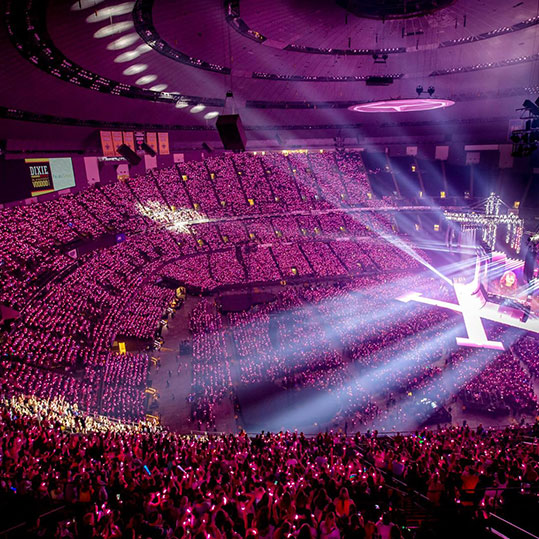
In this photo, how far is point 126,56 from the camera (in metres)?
14.7

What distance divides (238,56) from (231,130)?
8.22m

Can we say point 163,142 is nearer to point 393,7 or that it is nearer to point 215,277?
point 215,277

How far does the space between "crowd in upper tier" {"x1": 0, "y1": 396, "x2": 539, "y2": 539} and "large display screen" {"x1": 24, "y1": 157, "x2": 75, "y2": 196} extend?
1408cm

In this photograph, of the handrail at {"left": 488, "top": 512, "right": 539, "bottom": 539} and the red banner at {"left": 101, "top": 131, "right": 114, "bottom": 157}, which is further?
the red banner at {"left": 101, "top": 131, "right": 114, "bottom": 157}

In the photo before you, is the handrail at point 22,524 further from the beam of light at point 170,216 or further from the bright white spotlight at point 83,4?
the beam of light at point 170,216

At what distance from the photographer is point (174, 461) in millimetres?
7914

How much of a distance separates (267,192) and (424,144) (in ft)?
55.5

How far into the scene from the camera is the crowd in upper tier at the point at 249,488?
4848 millimetres

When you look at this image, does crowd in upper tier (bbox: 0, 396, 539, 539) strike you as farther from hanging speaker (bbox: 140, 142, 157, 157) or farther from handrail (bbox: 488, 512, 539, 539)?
hanging speaker (bbox: 140, 142, 157, 157)

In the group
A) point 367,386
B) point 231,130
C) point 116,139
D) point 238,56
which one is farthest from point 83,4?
point 116,139

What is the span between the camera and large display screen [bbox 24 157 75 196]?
65.4 feet

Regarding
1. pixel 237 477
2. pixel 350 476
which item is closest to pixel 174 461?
pixel 237 477

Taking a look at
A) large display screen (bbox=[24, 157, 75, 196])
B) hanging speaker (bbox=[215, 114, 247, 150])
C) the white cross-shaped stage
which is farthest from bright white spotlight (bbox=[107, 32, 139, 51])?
the white cross-shaped stage

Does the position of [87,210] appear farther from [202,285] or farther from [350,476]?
[350,476]
